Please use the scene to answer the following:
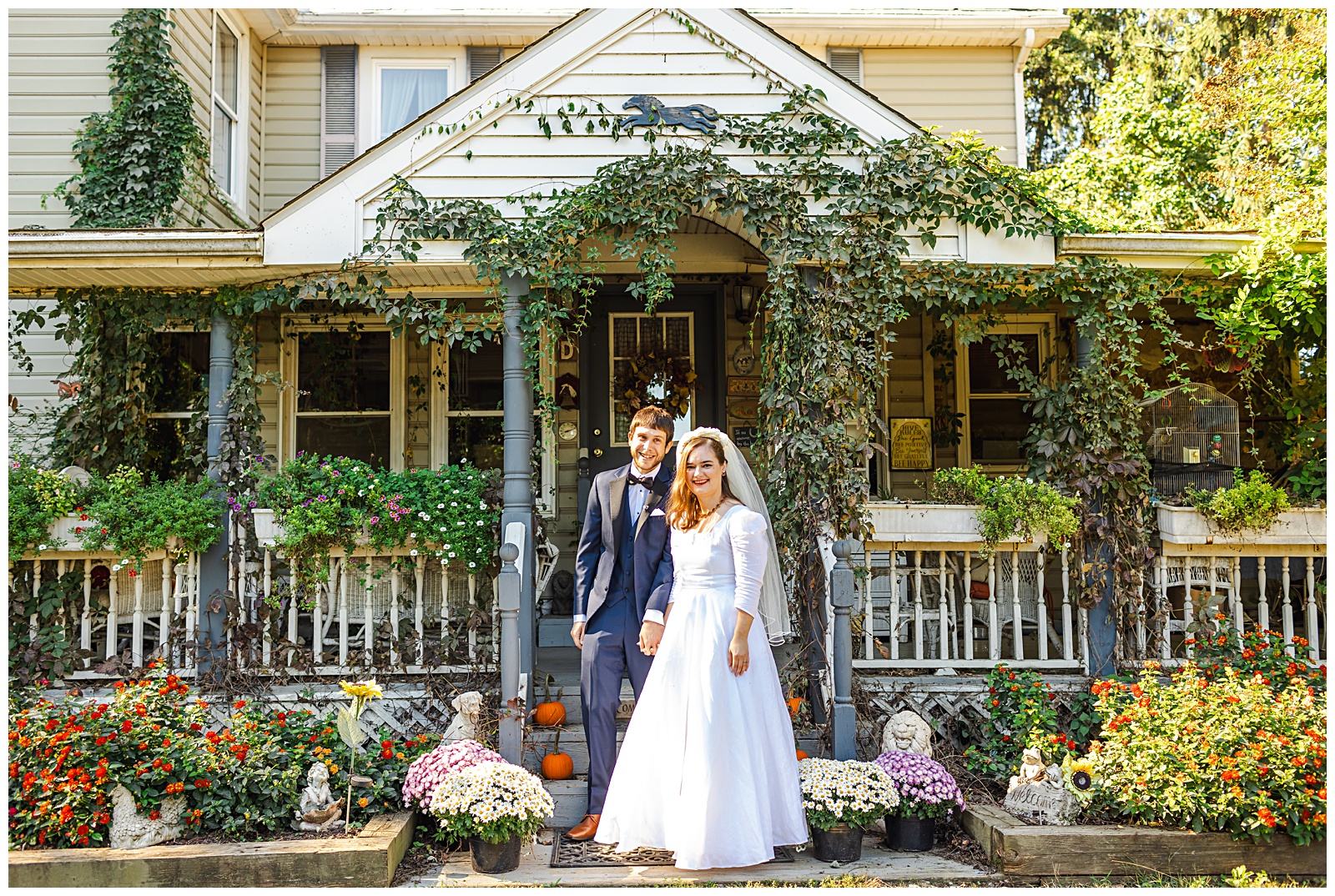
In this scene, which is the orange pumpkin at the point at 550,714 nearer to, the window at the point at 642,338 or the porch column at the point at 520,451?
the porch column at the point at 520,451

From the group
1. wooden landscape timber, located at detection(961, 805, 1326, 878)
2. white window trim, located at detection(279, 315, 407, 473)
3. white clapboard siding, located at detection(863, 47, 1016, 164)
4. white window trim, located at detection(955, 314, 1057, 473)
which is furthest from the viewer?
white clapboard siding, located at detection(863, 47, 1016, 164)

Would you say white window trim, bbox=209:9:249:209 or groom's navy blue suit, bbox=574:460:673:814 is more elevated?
white window trim, bbox=209:9:249:209

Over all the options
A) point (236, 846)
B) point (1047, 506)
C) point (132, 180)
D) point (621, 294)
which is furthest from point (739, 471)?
point (132, 180)

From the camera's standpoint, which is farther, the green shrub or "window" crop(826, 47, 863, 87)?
"window" crop(826, 47, 863, 87)

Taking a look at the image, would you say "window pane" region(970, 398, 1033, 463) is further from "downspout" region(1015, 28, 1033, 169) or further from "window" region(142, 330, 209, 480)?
"window" region(142, 330, 209, 480)

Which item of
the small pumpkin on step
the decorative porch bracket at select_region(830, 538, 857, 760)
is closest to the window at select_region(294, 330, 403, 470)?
the small pumpkin on step

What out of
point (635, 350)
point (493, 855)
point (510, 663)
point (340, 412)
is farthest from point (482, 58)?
point (493, 855)

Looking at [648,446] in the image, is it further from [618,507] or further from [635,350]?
A: [635,350]

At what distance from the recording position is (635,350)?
8055 millimetres

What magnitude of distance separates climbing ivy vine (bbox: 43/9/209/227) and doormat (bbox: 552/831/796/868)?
5.98 m

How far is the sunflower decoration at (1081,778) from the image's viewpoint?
4348mm

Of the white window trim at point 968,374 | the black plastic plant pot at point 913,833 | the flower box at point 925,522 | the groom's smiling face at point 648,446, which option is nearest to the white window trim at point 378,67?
the white window trim at point 968,374

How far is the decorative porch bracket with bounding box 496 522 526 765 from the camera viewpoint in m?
4.86

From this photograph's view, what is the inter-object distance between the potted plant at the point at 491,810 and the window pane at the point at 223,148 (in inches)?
261
